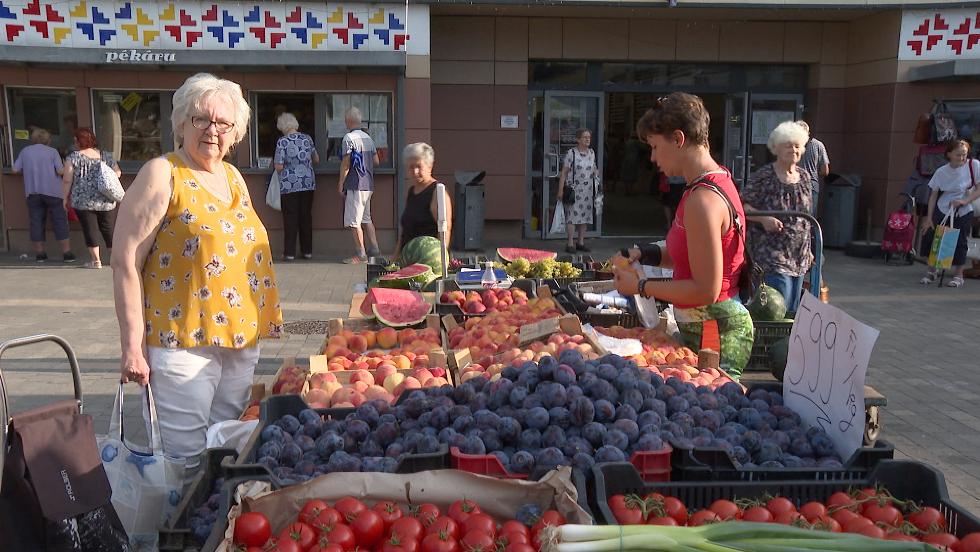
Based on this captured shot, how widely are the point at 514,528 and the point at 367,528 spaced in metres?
0.40

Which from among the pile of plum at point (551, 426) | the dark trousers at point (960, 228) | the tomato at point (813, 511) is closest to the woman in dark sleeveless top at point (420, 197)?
the pile of plum at point (551, 426)

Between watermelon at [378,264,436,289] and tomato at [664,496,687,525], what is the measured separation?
404 centimetres

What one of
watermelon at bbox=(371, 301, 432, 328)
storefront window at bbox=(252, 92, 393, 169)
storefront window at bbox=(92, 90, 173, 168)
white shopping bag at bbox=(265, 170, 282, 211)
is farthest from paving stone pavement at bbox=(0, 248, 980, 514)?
storefront window at bbox=(92, 90, 173, 168)

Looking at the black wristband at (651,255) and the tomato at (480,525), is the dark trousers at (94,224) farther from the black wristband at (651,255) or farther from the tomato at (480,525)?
the tomato at (480,525)

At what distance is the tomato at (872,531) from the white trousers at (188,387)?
8.23 ft

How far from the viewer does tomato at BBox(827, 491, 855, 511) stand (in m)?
2.41

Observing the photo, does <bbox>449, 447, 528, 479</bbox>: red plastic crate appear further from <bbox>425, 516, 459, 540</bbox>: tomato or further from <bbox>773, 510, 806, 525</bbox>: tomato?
<bbox>773, 510, 806, 525</bbox>: tomato

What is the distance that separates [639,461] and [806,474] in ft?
1.74

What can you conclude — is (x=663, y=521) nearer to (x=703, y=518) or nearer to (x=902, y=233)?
(x=703, y=518)

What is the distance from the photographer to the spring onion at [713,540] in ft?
6.67

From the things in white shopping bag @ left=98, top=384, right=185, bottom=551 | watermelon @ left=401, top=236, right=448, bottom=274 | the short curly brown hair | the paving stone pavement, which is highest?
the short curly brown hair

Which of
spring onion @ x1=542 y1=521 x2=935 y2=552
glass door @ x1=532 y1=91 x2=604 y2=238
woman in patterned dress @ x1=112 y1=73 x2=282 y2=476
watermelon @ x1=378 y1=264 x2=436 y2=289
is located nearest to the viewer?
spring onion @ x1=542 y1=521 x2=935 y2=552

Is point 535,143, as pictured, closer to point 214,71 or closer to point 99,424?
point 214,71

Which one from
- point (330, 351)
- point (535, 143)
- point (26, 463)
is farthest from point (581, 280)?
point (535, 143)
